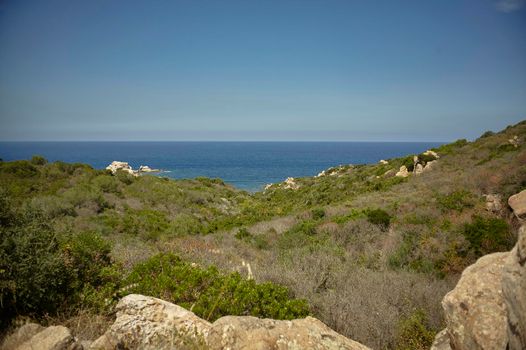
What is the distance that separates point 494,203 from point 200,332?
13146 mm

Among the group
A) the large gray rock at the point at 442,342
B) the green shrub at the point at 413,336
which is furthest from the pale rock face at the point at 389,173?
the large gray rock at the point at 442,342

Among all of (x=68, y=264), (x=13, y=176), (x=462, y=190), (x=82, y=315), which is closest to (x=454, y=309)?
(x=82, y=315)

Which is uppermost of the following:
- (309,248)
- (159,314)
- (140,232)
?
(159,314)

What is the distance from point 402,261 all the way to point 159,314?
22.9ft

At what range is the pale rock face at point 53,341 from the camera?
3355mm

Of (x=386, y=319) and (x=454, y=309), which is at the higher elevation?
(x=454, y=309)

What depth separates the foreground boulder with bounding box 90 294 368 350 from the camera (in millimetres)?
3121

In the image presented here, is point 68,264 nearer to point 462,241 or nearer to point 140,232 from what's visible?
point 462,241

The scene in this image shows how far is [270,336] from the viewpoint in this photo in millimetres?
3166

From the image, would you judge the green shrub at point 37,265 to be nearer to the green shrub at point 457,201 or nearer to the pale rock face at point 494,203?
the green shrub at point 457,201

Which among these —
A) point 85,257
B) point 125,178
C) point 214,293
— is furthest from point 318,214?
point 125,178

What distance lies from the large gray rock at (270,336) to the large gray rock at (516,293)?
4.92ft

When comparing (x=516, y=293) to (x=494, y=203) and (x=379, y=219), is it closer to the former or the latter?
(x=379, y=219)

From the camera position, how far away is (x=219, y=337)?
3.13 metres
